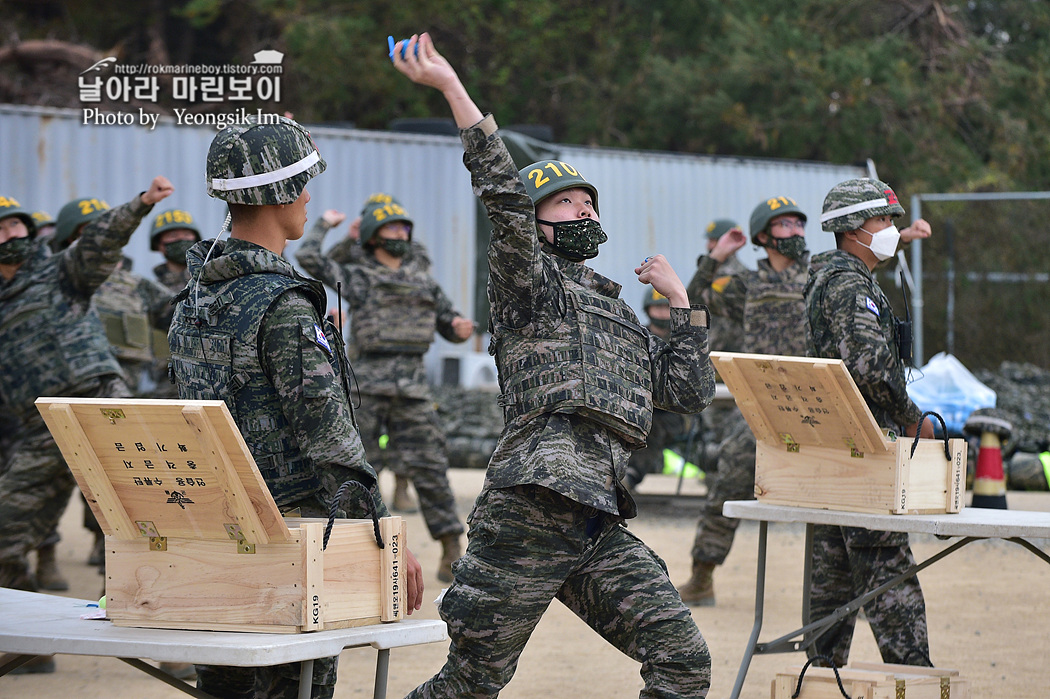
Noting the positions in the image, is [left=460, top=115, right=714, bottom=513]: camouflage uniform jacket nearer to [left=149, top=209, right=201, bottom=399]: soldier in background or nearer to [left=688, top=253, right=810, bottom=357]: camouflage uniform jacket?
[left=688, top=253, right=810, bottom=357]: camouflage uniform jacket

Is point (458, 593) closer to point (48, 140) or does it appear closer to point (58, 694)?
point (58, 694)

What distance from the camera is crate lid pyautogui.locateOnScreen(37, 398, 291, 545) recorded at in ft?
9.34

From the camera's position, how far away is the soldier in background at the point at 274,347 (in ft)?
10.6

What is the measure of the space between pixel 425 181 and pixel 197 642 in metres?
13.4

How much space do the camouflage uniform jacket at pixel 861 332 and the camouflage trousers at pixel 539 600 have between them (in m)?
1.74

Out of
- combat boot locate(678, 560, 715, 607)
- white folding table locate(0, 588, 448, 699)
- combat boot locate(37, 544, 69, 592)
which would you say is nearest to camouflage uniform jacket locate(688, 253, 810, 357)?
combat boot locate(678, 560, 715, 607)

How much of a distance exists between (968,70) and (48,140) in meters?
16.6

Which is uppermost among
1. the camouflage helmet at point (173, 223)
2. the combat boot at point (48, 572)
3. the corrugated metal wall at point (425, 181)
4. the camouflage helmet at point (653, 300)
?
→ the corrugated metal wall at point (425, 181)

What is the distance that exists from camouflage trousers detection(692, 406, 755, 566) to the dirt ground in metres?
0.39

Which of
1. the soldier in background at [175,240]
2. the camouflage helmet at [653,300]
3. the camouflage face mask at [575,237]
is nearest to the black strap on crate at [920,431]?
the camouflage face mask at [575,237]

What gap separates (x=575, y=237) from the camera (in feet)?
12.4

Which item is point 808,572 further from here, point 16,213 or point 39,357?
point 16,213

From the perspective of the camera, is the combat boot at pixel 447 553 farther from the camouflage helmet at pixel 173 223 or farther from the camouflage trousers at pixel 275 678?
the camouflage trousers at pixel 275 678

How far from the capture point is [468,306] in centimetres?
1627
